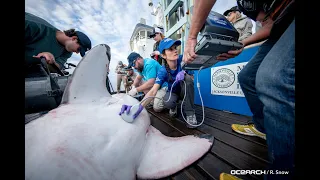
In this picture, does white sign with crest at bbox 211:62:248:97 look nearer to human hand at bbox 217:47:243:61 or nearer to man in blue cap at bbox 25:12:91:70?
human hand at bbox 217:47:243:61

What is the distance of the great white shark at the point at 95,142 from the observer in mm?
312

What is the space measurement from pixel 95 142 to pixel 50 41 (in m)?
1.67

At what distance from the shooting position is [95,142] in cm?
38

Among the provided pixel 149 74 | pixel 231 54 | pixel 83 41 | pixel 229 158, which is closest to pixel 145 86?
pixel 149 74

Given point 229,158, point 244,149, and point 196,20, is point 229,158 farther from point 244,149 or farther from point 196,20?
point 196,20

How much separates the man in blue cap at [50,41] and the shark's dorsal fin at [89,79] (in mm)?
607

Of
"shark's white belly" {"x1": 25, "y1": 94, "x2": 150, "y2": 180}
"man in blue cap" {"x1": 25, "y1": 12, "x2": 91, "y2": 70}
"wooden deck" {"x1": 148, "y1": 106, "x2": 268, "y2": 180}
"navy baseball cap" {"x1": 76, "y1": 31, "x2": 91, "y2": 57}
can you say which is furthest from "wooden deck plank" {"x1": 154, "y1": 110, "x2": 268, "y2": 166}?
"navy baseball cap" {"x1": 76, "y1": 31, "x2": 91, "y2": 57}

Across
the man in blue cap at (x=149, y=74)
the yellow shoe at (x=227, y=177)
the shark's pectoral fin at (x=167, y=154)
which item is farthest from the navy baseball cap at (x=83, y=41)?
the yellow shoe at (x=227, y=177)

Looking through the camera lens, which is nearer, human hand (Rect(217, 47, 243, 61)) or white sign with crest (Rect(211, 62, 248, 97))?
human hand (Rect(217, 47, 243, 61))

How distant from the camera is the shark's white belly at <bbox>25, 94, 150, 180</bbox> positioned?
30 cm

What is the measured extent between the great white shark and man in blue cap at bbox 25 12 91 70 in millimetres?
650
